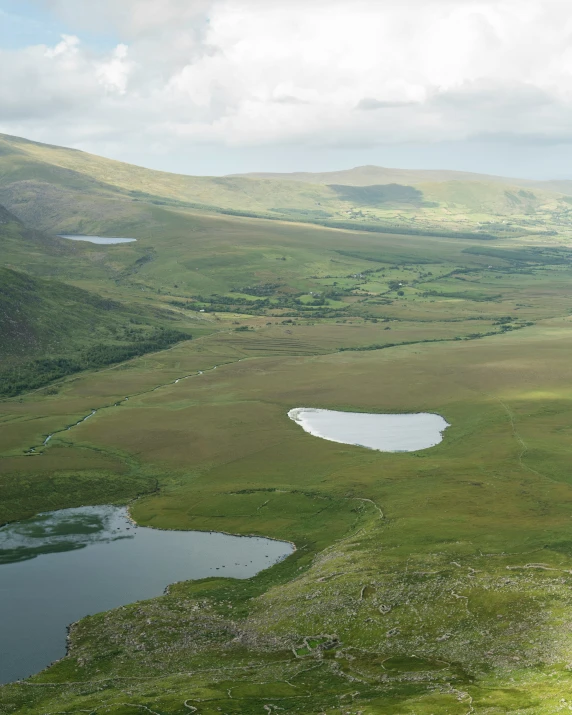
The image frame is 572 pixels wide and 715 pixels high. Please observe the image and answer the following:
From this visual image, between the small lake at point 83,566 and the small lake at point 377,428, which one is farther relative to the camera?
the small lake at point 377,428

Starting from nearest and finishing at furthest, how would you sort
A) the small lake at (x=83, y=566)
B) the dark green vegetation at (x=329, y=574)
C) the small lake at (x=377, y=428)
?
the dark green vegetation at (x=329, y=574)
the small lake at (x=83, y=566)
the small lake at (x=377, y=428)

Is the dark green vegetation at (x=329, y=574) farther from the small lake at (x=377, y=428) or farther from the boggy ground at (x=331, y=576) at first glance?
the small lake at (x=377, y=428)

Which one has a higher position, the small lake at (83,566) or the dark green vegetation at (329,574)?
the dark green vegetation at (329,574)

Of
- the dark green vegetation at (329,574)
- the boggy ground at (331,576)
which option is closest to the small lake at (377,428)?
the dark green vegetation at (329,574)

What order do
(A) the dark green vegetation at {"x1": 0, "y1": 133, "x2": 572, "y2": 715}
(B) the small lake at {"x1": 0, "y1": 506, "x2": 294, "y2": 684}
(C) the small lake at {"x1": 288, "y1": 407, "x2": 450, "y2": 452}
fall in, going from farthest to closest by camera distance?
(C) the small lake at {"x1": 288, "y1": 407, "x2": 450, "y2": 452} < (B) the small lake at {"x1": 0, "y1": 506, "x2": 294, "y2": 684} < (A) the dark green vegetation at {"x1": 0, "y1": 133, "x2": 572, "y2": 715}

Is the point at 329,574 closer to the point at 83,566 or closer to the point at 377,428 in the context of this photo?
the point at 83,566

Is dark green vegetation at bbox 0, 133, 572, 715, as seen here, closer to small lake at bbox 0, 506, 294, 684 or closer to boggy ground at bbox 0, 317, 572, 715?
boggy ground at bbox 0, 317, 572, 715

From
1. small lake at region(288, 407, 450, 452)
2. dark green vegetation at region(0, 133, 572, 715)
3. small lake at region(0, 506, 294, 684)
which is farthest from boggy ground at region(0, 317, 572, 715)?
small lake at region(288, 407, 450, 452)
